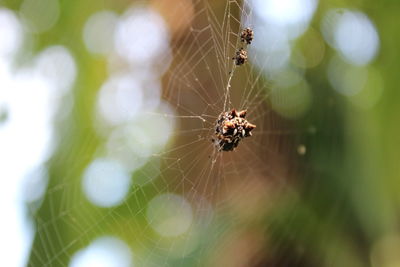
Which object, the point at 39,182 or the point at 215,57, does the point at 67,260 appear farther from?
the point at 215,57

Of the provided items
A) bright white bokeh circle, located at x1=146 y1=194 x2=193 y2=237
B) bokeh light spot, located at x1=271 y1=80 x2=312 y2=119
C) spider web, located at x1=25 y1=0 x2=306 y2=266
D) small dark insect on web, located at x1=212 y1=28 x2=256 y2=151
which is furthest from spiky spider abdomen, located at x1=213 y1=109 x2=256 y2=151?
bokeh light spot, located at x1=271 y1=80 x2=312 y2=119

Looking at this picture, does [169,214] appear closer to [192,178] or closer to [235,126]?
[192,178]

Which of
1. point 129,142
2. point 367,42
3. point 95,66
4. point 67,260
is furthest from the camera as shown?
point 367,42

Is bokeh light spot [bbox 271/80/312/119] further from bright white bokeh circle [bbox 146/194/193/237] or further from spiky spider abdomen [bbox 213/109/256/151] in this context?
spiky spider abdomen [bbox 213/109/256/151]

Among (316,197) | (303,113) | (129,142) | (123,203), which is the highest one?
(303,113)

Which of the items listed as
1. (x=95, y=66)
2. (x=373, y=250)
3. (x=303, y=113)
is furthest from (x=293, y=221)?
(x=95, y=66)

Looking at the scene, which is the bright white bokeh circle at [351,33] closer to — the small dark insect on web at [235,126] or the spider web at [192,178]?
the spider web at [192,178]
